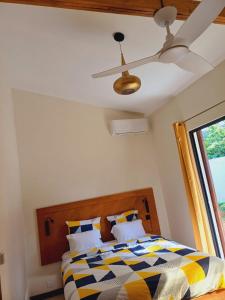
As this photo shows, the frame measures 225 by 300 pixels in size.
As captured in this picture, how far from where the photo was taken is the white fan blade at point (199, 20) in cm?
122

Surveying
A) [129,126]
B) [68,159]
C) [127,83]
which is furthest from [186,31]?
[68,159]

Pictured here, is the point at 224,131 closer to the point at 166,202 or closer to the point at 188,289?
the point at 166,202

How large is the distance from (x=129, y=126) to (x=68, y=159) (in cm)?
117

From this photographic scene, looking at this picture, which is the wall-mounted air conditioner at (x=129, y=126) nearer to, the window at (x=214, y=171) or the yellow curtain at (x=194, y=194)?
the yellow curtain at (x=194, y=194)

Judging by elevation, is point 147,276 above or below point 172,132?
below

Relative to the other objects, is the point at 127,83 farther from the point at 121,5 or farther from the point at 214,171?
the point at 214,171

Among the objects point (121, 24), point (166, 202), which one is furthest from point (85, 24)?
point (166, 202)

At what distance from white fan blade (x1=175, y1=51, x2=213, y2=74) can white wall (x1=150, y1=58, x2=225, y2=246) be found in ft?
3.43

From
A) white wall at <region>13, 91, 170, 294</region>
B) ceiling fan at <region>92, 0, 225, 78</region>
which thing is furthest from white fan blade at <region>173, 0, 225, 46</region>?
white wall at <region>13, 91, 170, 294</region>

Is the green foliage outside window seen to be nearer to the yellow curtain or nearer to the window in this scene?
the window

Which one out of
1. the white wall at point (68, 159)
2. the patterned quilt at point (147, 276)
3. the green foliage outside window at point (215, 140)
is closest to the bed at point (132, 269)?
the patterned quilt at point (147, 276)

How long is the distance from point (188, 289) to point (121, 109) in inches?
115

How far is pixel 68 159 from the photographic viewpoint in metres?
3.71

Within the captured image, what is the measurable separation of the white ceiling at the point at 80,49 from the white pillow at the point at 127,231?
6.39 feet
